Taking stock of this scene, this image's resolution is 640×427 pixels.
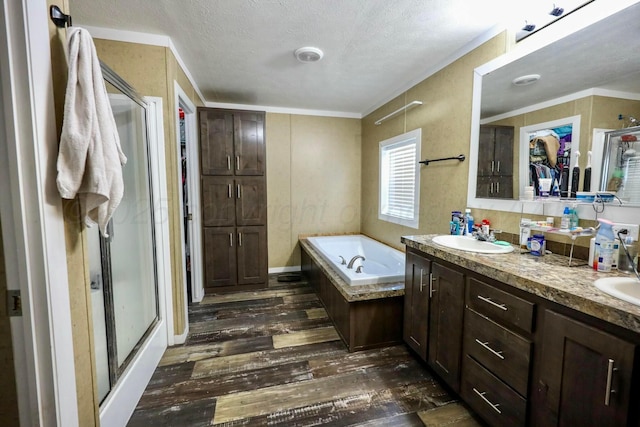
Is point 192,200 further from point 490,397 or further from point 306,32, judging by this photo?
point 490,397

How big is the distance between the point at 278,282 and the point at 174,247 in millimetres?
1683

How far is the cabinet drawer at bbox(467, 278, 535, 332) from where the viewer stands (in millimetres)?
1079

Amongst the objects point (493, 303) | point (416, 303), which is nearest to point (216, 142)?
point (416, 303)

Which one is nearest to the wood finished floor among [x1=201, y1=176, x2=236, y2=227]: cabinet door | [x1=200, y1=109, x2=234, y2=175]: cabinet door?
[x1=201, y1=176, x2=236, y2=227]: cabinet door

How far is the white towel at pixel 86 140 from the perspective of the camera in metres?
0.85

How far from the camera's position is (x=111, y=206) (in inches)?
40.5

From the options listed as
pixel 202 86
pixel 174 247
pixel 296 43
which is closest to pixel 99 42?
pixel 202 86

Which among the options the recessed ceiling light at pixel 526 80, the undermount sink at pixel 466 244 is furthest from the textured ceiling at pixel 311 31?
the undermount sink at pixel 466 244

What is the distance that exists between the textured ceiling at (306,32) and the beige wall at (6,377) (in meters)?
1.69

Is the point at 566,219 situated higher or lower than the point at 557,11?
lower

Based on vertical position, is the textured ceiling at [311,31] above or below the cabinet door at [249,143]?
above

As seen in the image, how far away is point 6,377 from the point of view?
831 mm

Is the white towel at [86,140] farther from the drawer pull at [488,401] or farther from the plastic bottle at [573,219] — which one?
the plastic bottle at [573,219]

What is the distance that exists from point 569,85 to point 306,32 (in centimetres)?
167
